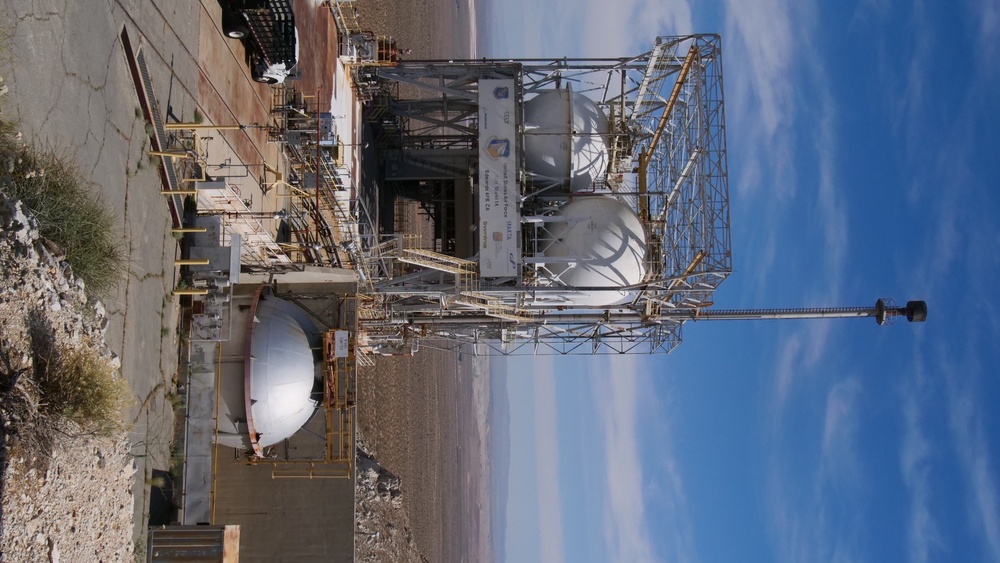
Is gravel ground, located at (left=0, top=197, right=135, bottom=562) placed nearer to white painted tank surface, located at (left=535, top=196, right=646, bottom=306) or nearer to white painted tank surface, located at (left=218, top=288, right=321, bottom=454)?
white painted tank surface, located at (left=218, top=288, right=321, bottom=454)

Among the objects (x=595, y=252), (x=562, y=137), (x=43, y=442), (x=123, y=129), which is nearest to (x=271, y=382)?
(x=123, y=129)

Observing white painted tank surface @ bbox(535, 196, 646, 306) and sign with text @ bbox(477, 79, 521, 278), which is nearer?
sign with text @ bbox(477, 79, 521, 278)

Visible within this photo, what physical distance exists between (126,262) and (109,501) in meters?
4.21

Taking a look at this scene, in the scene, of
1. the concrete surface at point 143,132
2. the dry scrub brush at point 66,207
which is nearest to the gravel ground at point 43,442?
the dry scrub brush at point 66,207

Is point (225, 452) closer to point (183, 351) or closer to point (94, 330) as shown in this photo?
point (183, 351)

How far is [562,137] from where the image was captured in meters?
24.8

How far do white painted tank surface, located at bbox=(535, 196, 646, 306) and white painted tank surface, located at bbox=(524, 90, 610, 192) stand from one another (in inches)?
66.7

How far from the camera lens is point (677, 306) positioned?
24172mm

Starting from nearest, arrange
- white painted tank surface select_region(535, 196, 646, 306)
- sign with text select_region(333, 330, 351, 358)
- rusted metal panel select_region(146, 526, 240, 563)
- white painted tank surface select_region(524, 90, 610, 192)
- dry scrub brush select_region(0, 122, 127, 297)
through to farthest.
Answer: dry scrub brush select_region(0, 122, 127, 297) < rusted metal panel select_region(146, 526, 240, 563) < sign with text select_region(333, 330, 351, 358) < white painted tank surface select_region(535, 196, 646, 306) < white painted tank surface select_region(524, 90, 610, 192)

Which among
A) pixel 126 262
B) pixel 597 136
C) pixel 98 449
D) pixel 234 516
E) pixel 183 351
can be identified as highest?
pixel 597 136

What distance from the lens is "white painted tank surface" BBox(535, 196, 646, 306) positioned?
23000 mm

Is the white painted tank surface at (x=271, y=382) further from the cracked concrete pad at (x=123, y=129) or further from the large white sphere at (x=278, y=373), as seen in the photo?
the cracked concrete pad at (x=123, y=129)

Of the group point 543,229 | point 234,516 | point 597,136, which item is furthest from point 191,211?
point 597,136

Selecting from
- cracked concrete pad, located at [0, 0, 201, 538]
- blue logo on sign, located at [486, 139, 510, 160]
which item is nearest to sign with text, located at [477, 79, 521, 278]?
blue logo on sign, located at [486, 139, 510, 160]
